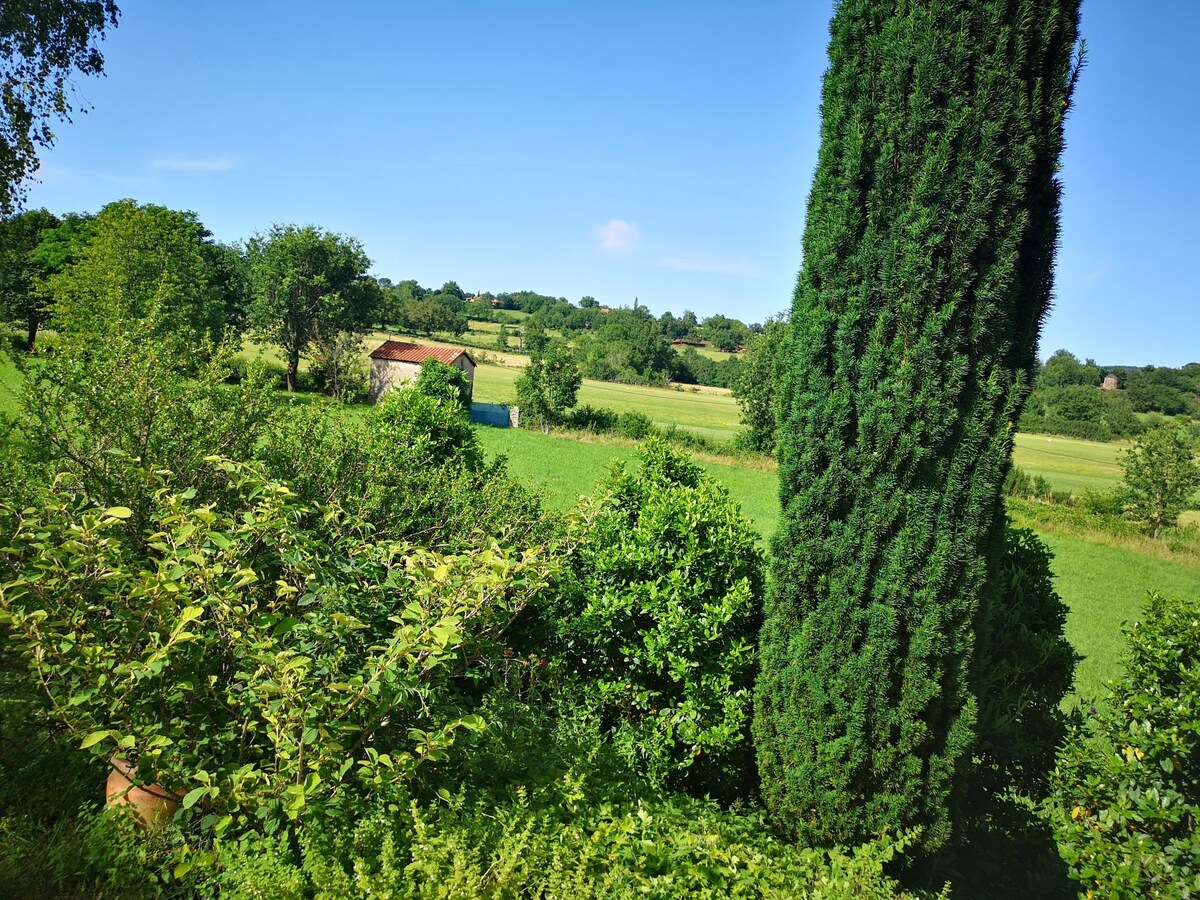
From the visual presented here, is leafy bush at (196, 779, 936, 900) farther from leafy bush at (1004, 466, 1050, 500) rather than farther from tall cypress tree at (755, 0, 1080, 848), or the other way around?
leafy bush at (1004, 466, 1050, 500)

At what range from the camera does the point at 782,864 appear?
9.99ft

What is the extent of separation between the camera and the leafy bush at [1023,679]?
418cm

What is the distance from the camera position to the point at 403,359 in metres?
39.8

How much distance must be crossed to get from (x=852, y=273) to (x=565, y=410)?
32.3 metres

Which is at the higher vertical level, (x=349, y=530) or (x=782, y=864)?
(x=349, y=530)

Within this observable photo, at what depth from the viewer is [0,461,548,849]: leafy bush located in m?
2.51

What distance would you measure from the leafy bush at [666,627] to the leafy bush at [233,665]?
1241 millimetres

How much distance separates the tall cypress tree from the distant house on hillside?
35.6 meters

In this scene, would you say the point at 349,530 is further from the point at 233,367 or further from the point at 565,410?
the point at 565,410

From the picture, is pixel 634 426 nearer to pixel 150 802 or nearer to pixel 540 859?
pixel 150 802

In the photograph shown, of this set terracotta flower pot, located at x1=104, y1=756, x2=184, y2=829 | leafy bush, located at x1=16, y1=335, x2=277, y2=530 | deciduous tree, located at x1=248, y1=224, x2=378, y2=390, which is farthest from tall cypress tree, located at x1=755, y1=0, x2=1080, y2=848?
deciduous tree, located at x1=248, y1=224, x2=378, y2=390

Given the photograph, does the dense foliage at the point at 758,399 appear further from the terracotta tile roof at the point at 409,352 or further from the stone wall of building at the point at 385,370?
the stone wall of building at the point at 385,370

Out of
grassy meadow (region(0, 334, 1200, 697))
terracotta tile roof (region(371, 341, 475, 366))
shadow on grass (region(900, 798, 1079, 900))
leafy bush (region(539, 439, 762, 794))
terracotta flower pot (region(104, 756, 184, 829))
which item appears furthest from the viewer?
terracotta tile roof (region(371, 341, 475, 366))

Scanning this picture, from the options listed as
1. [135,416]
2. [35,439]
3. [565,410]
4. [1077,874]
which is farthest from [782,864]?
[565,410]
